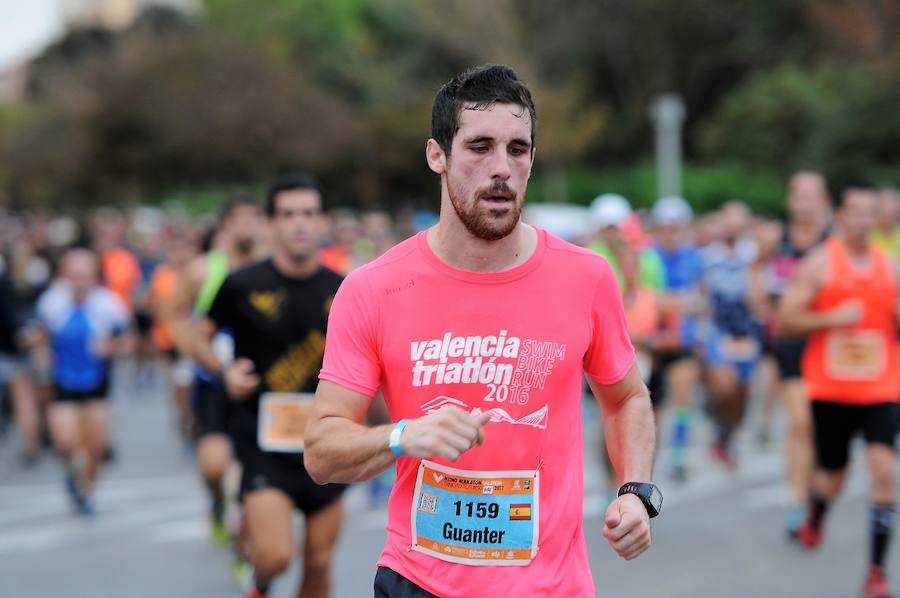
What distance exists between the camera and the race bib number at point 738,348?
41.3ft

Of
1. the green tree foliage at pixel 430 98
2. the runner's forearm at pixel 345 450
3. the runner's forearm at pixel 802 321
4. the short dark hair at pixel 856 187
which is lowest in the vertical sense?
the runner's forearm at pixel 345 450

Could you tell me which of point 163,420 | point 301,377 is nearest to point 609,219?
point 301,377

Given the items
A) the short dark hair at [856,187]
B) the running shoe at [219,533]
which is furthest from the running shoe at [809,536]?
the running shoe at [219,533]

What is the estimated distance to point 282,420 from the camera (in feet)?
20.9

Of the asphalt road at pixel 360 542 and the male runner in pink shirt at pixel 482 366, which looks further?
the asphalt road at pixel 360 542

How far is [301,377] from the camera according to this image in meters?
6.46

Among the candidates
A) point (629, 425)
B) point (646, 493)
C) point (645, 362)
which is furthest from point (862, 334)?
point (646, 493)

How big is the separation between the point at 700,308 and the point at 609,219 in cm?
332

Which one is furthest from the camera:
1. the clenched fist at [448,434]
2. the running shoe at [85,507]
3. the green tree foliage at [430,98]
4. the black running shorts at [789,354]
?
the green tree foliage at [430,98]

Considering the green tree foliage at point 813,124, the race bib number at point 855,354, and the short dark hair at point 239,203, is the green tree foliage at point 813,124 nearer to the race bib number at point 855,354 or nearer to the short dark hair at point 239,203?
the short dark hair at point 239,203

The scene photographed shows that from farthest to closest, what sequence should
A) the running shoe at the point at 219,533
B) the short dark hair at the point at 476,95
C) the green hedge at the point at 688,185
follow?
1. the green hedge at the point at 688,185
2. the running shoe at the point at 219,533
3. the short dark hair at the point at 476,95

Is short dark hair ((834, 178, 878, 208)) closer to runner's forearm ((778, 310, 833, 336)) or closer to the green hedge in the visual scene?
runner's forearm ((778, 310, 833, 336))

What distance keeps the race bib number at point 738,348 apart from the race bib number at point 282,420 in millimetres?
6946

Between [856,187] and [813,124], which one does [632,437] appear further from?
[813,124]
